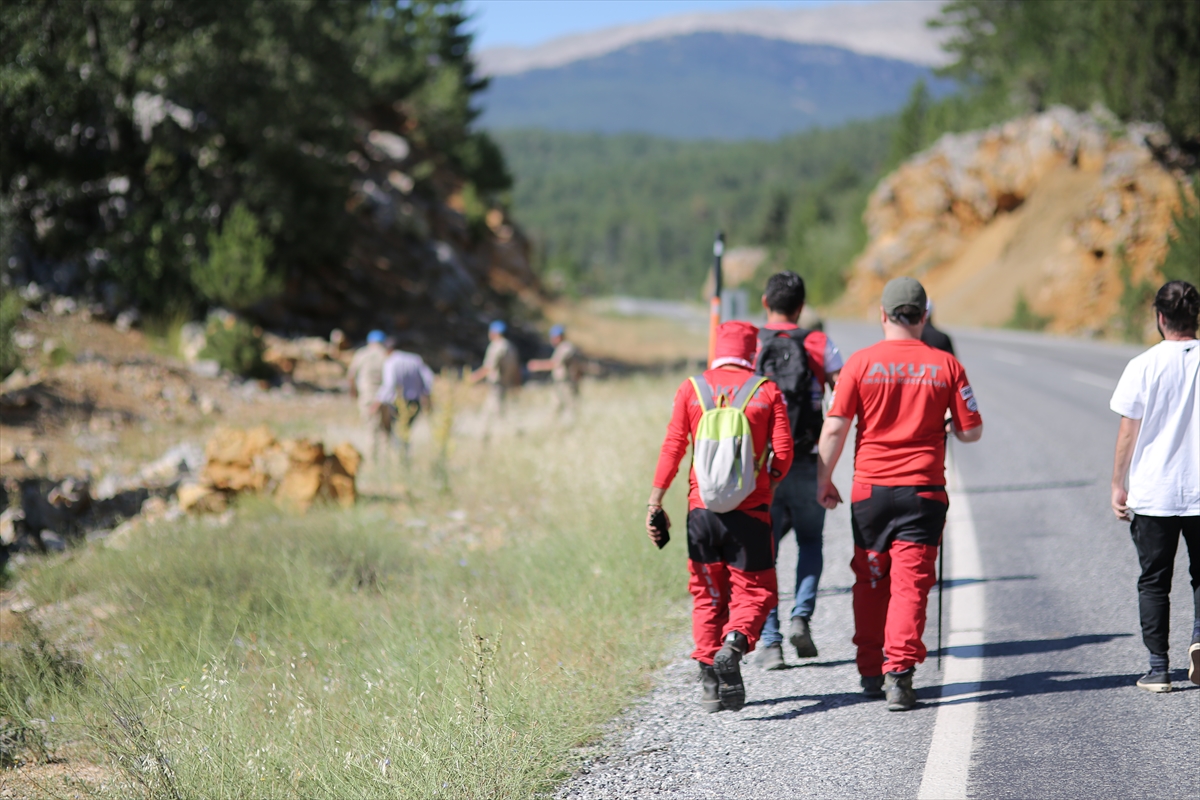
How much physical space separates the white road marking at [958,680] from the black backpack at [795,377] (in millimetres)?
1374

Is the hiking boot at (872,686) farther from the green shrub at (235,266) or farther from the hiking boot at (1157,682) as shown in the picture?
the green shrub at (235,266)

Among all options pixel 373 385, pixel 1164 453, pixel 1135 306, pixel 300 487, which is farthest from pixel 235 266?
pixel 1135 306

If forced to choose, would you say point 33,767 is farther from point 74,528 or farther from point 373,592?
point 74,528

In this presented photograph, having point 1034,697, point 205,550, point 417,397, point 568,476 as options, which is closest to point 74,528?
point 205,550

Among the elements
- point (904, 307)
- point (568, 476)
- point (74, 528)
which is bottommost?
point (74, 528)

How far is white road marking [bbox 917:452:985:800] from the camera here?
384 centimetres

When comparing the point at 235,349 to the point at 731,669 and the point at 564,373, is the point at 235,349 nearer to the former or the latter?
the point at 564,373

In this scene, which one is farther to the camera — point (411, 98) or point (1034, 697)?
point (411, 98)

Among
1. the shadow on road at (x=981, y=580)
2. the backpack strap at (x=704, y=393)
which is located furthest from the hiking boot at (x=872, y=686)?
the shadow on road at (x=981, y=580)

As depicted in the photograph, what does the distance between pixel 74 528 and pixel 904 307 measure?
29.2 feet

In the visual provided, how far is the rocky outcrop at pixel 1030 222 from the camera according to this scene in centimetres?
3136

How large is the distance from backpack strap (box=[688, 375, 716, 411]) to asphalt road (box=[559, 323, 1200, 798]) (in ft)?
4.75

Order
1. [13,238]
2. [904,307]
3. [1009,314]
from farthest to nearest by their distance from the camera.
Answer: [1009,314] < [13,238] < [904,307]

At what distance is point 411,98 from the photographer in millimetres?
43781
